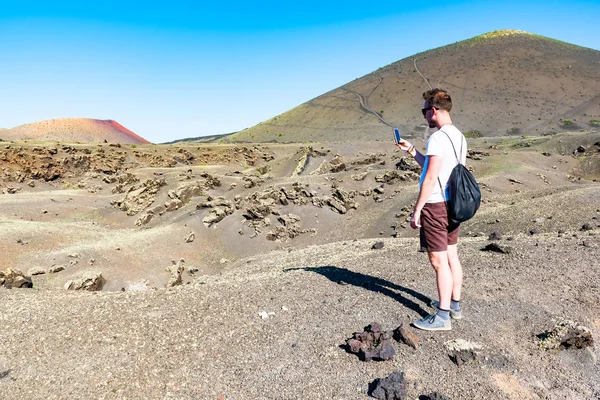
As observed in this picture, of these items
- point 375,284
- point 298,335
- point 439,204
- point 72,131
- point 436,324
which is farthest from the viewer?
point 72,131

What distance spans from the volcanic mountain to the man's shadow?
157 feet

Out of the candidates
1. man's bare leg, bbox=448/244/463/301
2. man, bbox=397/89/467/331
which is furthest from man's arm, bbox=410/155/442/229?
man's bare leg, bbox=448/244/463/301

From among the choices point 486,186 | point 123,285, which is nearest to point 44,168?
point 123,285

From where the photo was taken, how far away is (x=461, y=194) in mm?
4336

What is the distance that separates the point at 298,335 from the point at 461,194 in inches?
90.1

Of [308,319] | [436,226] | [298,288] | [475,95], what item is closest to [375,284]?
[298,288]

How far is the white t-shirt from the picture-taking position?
430 centimetres

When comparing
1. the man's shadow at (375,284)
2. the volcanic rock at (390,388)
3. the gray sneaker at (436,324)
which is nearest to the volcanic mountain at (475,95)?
the man's shadow at (375,284)

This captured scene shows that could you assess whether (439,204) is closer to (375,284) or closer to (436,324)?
(436,324)

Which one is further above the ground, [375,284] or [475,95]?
[475,95]

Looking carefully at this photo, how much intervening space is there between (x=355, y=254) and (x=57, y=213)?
15715 mm

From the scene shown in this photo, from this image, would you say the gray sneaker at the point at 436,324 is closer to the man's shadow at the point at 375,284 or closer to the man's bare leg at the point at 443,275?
the man's bare leg at the point at 443,275

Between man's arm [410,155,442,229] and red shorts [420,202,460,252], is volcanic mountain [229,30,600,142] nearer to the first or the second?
red shorts [420,202,460,252]

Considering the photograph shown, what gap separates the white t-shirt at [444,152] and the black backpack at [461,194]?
0.14 ft
